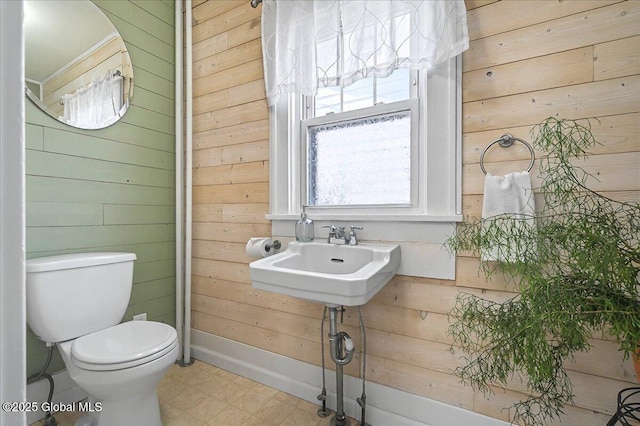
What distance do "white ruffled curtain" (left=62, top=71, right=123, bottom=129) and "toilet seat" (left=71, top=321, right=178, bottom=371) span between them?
110 centimetres

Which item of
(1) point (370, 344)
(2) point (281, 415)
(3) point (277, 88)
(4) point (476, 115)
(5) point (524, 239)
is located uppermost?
(3) point (277, 88)

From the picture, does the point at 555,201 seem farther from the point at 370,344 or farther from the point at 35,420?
the point at 35,420

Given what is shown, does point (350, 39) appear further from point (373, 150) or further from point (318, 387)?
point (318, 387)

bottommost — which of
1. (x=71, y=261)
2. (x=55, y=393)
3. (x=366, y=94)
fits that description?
(x=55, y=393)

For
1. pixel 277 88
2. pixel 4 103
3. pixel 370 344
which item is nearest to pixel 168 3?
pixel 277 88

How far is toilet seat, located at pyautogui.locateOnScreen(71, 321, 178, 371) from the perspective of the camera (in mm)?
1150

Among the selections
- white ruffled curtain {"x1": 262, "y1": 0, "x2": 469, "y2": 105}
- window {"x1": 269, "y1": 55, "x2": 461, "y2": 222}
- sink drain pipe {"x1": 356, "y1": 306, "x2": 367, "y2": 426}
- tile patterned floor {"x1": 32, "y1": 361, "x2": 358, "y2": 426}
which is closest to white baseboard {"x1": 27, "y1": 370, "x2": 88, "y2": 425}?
tile patterned floor {"x1": 32, "y1": 361, "x2": 358, "y2": 426}

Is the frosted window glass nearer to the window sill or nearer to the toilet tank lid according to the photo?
the window sill

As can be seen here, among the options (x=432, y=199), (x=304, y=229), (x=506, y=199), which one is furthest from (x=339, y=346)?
(x=506, y=199)

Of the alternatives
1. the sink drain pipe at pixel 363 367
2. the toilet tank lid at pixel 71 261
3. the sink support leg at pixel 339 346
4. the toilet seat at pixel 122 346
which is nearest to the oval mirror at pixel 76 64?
the toilet tank lid at pixel 71 261

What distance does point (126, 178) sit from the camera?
1836 mm

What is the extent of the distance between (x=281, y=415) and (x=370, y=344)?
576mm

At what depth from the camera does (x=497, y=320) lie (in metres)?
1.02

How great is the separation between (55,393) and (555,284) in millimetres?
2203
